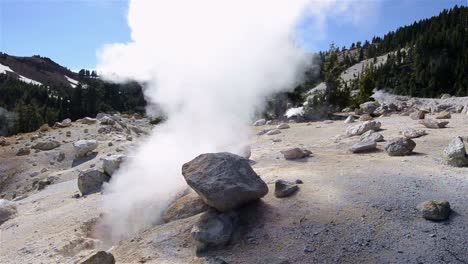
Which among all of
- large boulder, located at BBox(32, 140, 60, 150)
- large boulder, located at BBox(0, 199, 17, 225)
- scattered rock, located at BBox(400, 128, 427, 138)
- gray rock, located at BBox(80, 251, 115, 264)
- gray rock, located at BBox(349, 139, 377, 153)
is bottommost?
large boulder, located at BBox(0, 199, 17, 225)

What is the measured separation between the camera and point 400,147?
964cm

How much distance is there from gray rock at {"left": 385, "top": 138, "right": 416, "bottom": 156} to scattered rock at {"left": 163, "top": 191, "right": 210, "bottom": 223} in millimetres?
4778

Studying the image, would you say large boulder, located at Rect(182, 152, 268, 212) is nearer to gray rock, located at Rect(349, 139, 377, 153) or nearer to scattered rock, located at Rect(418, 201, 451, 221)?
scattered rock, located at Rect(418, 201, 451, 221)

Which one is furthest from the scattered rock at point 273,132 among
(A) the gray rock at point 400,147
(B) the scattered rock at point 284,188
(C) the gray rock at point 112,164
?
(B) the scattered rock at point 284,188

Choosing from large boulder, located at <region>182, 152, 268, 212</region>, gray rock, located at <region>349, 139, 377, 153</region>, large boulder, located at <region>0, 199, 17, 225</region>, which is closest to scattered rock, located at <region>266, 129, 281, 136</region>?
gray rock, located at <region>349, 139, 377, 153</region>

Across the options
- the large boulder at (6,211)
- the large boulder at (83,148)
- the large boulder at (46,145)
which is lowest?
the large boulder at (6,211)

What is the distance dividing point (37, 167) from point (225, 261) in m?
14.6

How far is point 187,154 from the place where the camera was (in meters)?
11.2

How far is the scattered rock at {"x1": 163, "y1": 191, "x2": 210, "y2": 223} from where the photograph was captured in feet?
25.3

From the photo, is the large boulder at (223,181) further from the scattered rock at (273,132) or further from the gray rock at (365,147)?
the scattered rock at (273,132)

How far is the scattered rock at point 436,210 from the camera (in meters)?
6.26

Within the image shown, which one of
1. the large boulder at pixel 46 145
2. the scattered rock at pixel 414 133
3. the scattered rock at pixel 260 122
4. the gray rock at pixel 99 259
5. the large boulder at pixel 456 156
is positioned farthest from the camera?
the scattered rock at pixel 260 122

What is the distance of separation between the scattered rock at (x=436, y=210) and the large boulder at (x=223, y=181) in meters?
2.66

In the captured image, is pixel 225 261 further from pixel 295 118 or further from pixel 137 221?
pixel 295 118
